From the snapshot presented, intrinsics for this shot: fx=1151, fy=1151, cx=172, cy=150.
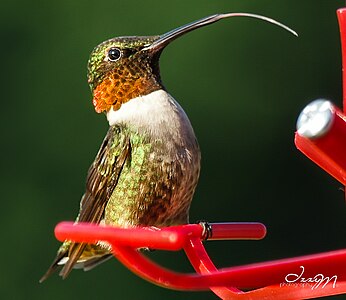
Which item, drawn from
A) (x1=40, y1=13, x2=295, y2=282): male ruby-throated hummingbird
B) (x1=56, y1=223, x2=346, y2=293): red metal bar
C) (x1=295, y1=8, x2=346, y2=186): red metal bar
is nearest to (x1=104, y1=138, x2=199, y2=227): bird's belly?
(x1=40, y1=13, x2=295, y2=282): male ruby-throated hummingbird

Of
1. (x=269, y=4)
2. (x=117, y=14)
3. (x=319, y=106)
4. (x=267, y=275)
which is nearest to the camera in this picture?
(x=319, y=106)

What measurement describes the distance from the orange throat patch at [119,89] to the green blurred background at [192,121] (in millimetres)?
3271

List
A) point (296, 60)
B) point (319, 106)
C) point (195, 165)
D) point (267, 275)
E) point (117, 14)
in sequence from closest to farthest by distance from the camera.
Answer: point (319, 106) < point (267, 275) < point (195, 165) < point (117, 14) < point (296, 60)

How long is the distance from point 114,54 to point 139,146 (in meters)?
0.34

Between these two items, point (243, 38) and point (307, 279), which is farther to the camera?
point (243, 38)

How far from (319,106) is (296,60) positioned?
6.33 metres

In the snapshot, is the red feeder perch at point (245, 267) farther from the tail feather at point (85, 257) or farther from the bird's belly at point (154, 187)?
the tail feather at point (85, 257)

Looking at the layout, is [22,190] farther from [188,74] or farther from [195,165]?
[195,165]

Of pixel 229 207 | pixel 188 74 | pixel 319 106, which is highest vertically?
pixel 319 106

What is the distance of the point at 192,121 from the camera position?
7.68 meters

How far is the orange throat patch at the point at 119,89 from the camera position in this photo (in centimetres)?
386

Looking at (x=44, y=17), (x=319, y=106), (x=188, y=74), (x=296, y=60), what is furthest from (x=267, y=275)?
(x=296, y=60)

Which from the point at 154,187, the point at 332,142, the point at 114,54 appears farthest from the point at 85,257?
the point at 332,142

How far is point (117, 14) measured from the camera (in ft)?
24.7
